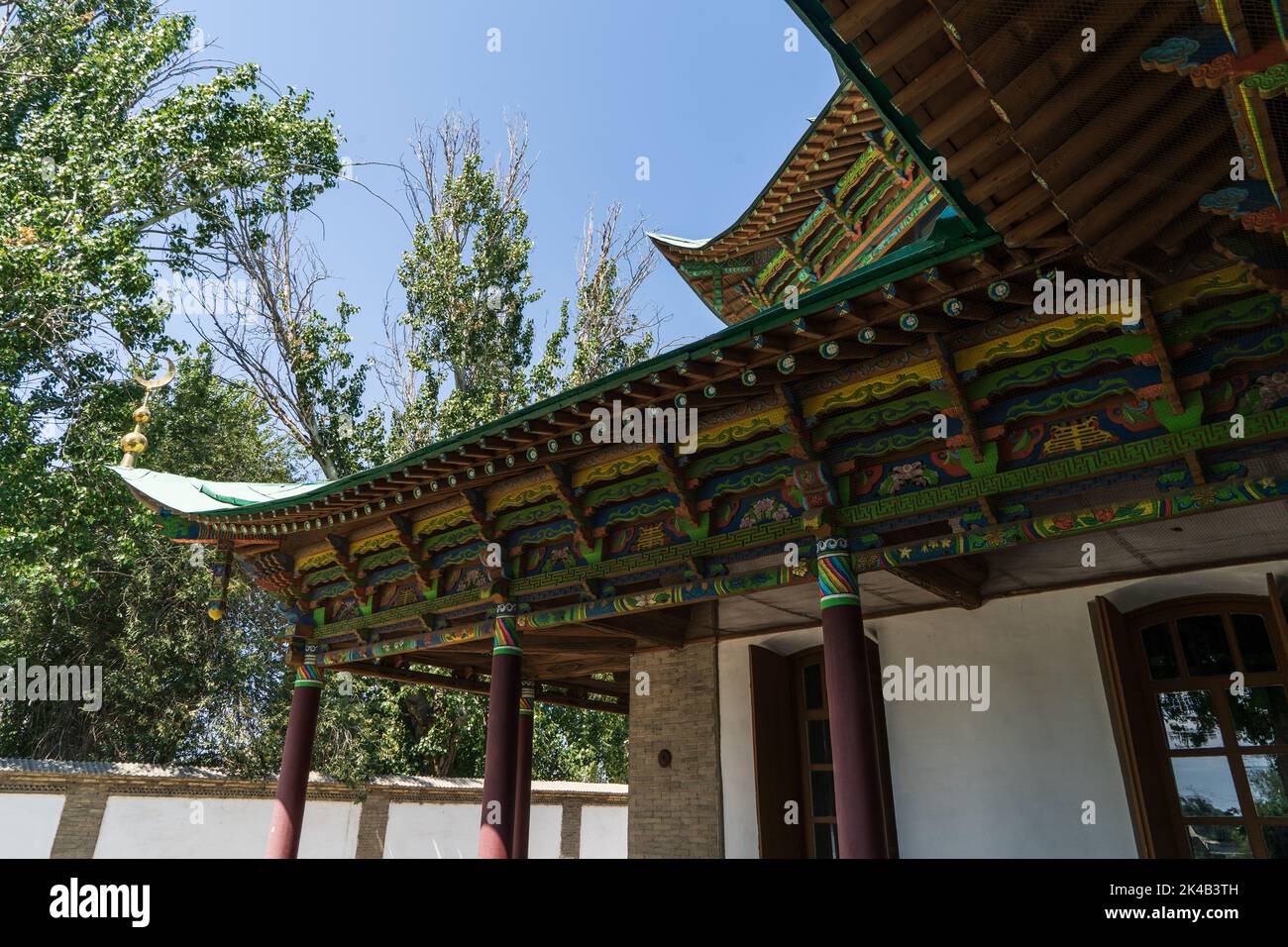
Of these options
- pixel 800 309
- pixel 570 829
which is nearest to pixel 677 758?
pixel 800 309

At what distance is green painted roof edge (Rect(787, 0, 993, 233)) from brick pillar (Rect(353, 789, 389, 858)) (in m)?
13.6

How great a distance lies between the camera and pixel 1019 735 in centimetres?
635

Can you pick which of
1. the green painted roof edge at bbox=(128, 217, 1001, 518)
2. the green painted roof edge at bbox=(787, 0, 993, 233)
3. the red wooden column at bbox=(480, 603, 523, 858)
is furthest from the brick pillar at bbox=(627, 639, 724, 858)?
the green painted roof edge at bbox=(787, 0, 993, 233)

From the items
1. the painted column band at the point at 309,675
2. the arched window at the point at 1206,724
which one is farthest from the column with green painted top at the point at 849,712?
the painted column band at the point at 309,675

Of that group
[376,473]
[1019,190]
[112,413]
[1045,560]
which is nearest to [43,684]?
[112,413]

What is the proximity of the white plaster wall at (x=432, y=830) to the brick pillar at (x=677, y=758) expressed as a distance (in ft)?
23.7

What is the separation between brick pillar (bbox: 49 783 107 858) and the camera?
10.8 m

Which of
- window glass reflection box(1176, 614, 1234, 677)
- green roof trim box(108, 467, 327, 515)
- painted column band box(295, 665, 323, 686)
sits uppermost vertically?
green roof trim box(108, 467, 327, 515)

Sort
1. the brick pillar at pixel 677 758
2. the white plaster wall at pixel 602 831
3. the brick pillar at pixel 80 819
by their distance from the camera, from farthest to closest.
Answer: the white plaster wall at pixel 602 831 → the brick pillar at pixel 80 819 → the brick pillar at pixel 677 758

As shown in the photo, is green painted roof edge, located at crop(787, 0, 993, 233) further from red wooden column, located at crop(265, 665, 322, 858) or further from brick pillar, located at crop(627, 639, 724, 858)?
red wooden column, located at crop(265, 665, 322, 858)

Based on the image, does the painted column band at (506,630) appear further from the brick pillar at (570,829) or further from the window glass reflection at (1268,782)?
the brick pillar at (570,829)

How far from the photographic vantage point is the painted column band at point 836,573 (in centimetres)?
505

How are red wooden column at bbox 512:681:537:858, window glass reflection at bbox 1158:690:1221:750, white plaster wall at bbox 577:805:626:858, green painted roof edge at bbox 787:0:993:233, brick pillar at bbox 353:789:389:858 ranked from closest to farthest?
green painted roof edge at bbox 787:0:993:233
window glass reflection at bbox 1158:690:1221:750
red wooden column at bbox 512:681:537:858
brick pillar at bbox 353:789:389:858
white plaster wall at bbox 577:805:626:858

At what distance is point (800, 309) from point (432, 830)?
13.4 meters
